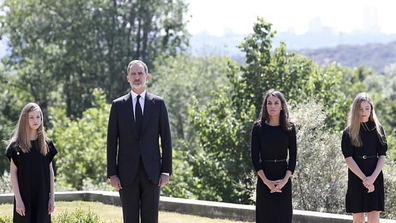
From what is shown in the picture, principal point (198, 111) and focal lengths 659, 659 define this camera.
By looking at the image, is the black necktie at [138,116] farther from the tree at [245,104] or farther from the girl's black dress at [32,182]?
the tree at [245,104]

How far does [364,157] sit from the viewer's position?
7516 mm

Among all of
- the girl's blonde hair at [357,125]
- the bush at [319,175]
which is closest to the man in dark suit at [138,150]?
the girl's blonde hair at [357,125]

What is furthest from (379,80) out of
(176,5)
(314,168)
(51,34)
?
(314,168)

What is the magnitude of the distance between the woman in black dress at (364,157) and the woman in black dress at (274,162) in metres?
0.76

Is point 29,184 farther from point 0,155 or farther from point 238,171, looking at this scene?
point 0,155

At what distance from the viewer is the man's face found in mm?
6672

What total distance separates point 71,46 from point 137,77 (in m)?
35.8

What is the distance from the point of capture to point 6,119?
40.6 m

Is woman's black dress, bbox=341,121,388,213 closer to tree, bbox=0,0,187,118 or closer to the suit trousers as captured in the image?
the suit trousers

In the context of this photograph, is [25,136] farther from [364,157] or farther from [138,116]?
[364,157]

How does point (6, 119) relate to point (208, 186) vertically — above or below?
above

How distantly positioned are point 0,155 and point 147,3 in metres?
13.8

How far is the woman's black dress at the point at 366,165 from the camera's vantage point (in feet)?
24.6

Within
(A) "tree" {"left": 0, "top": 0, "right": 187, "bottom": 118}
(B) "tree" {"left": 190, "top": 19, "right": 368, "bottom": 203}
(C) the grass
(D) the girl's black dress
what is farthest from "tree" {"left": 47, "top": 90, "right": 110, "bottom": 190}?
(D) the girl's black dress
